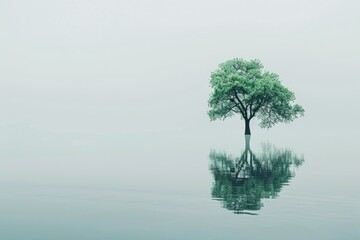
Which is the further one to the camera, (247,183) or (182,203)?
(247,183)

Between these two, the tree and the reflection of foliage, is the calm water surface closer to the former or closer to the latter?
the reflection of foliage

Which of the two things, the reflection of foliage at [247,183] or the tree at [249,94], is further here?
the tree at [249,94]

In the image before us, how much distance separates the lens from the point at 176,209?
590 inches

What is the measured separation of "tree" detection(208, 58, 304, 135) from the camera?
82562 mm

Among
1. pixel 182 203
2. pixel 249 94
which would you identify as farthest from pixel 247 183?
pixel 249 94

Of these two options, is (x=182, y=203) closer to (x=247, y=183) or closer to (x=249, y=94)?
(x=247, y=183)

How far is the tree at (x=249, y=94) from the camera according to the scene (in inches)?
3250

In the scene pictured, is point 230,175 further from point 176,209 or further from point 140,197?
point 176,209

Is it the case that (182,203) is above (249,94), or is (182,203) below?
below

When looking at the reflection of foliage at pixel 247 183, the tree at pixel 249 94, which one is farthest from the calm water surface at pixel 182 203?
the tree at pixel 249 94

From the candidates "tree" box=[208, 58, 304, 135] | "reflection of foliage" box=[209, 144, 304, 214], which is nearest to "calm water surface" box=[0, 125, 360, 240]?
"reflection of foliage" box=[209, 144, 304, 214]

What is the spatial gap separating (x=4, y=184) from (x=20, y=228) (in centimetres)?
987

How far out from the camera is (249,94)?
272 ft

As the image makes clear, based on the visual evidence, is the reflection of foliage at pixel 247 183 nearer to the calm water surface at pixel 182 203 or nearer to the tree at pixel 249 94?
the calm water surface at pixel 182 203
